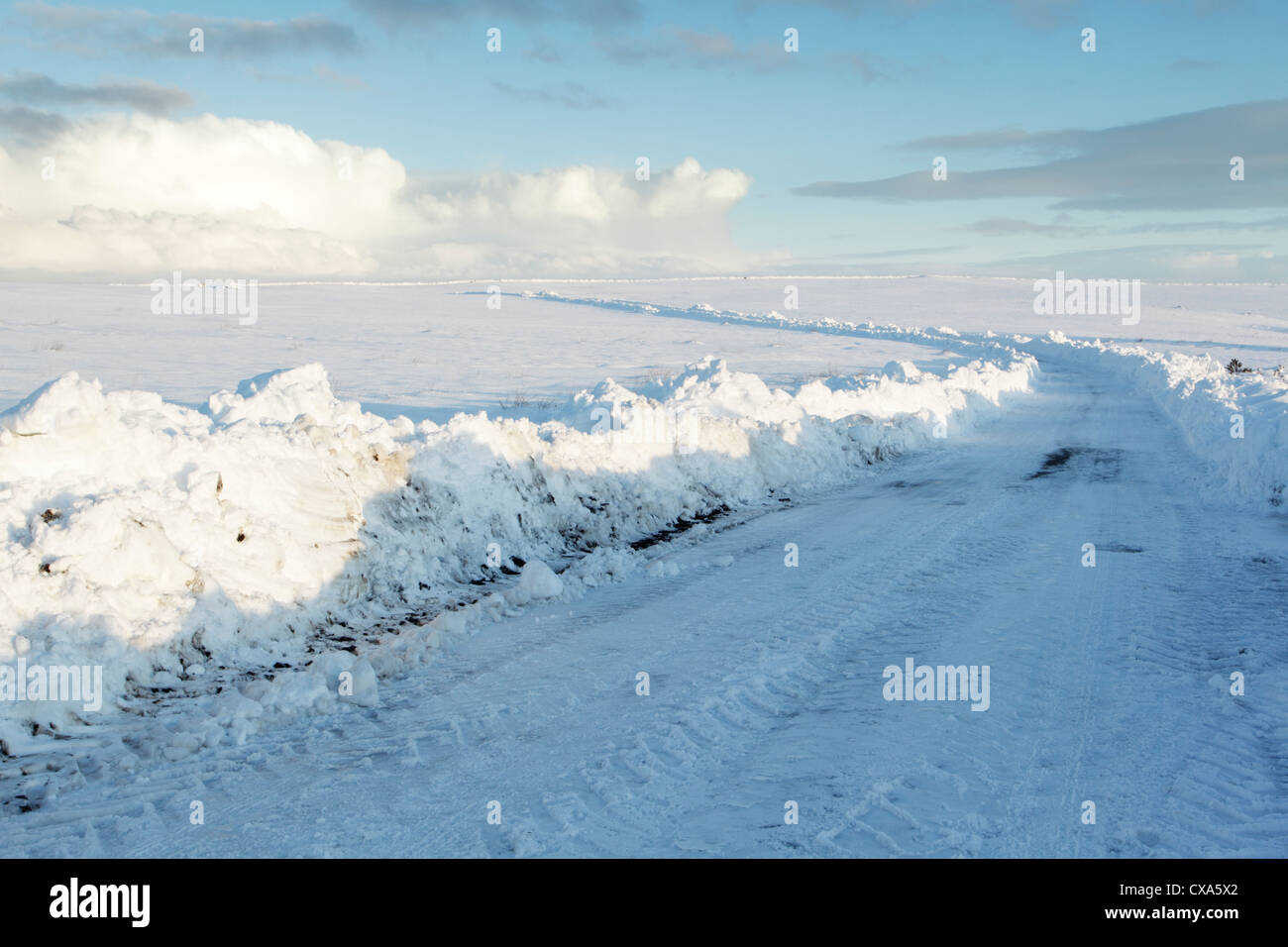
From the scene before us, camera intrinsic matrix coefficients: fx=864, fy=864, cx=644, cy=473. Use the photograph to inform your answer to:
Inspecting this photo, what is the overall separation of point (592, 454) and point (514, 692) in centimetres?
566

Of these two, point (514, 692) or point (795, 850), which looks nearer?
point (795, 850)

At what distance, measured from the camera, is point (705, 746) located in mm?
4730

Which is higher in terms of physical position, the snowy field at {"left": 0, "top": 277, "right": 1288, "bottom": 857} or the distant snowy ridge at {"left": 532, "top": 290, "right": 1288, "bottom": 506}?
the distant snowy ridge at {"left": 532, "top": 290, "right": 1288, "bottom": 506}

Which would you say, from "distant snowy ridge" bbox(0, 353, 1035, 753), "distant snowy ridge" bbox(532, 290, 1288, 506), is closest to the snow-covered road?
"distant snowy ridge" bbox(0, 353, 1035, 753)

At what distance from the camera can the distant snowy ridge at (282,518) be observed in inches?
219

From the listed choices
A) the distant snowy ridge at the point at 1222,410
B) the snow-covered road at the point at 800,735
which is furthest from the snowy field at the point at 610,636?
the distant snowy ridge at the point at 1222,410

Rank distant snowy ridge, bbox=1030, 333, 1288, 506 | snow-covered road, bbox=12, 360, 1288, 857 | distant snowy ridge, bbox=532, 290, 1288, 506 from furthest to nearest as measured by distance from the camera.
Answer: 1. distant snowy ridge, bbox=532, 290, 1288, 506
2. distant snowy ridge, bbox=1030, 333, 1288, 506
3. snow-covered road, bbox=12, 360, 1288, 857

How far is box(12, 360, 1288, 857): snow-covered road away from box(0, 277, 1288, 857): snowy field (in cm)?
3

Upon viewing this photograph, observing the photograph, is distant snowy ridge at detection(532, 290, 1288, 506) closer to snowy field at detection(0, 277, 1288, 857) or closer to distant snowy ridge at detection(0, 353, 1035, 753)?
snowy field at detection(0, 277, 1288, 857)

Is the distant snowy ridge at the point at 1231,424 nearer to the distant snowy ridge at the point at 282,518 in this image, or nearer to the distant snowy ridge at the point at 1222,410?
the distant snowy ridge at the point at 1222,410

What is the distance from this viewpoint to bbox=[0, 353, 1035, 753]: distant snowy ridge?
5551 mm

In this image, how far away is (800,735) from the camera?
4863mm
